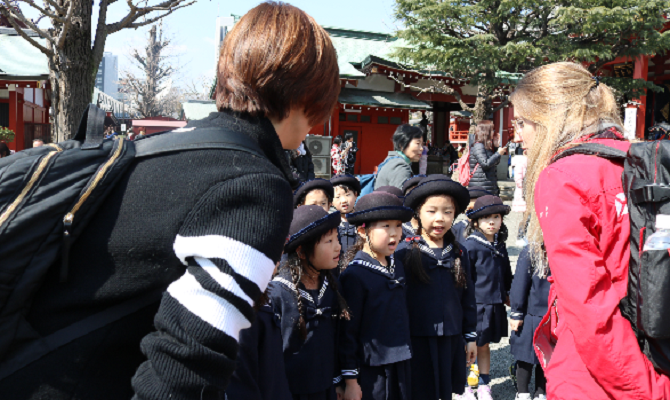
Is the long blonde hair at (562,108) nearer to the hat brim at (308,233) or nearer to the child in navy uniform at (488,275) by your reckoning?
the hat brim at (308,233)

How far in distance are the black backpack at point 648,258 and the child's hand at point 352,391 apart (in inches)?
64.5

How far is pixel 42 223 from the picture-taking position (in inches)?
34.8

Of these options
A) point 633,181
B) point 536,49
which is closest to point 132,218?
point 633,181

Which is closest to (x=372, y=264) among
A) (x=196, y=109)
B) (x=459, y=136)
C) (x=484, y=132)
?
(x=484, y=132)

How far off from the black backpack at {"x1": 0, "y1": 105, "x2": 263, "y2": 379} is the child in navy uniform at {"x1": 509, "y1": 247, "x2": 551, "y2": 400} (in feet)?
10.2

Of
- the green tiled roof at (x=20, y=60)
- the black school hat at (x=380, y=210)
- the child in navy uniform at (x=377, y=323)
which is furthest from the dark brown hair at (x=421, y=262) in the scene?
the green tiled roof at (x=20, y=60)

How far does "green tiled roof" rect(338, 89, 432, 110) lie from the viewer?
52.9ft

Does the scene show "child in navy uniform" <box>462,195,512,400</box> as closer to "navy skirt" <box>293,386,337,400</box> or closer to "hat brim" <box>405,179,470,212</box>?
"hat brim" <box>405,179,470,212</box>

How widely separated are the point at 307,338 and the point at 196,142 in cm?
189

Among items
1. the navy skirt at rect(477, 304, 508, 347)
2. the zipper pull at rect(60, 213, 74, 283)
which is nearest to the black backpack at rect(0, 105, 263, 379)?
the zipper pull at rect(60, 213, 74, 283)

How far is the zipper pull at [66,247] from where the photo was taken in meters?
0.88

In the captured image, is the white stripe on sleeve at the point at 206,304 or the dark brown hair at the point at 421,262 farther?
the dark brown hair at the point at 421,262

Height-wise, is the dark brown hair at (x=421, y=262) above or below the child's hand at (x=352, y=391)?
above

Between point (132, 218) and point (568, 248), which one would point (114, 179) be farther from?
point (568, 248)
